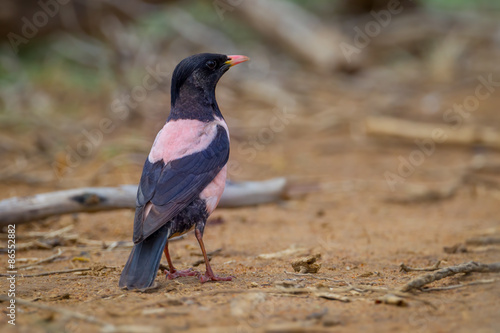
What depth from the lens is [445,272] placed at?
12.7 feet

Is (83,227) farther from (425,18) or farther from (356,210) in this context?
(425,18)

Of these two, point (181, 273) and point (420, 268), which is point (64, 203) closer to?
point (181, 273)

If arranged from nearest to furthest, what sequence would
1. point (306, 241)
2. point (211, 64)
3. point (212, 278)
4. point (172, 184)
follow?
point (212, 278) < point (172, 184) < point (211, 64) < point (306, 241)

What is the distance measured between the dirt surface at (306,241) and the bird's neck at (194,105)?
129 centimetres

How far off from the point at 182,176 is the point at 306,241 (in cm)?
203

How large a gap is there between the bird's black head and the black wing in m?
0.54

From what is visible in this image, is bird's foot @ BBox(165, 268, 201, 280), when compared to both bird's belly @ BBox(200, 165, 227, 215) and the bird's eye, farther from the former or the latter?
the bird's eye

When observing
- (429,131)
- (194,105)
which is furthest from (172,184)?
(429,131)

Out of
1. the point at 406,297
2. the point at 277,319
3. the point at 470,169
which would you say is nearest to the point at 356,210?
the point at 470,169

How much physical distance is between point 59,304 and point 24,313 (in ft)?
0.79

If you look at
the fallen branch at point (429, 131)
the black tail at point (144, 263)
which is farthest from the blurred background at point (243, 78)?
the black tail at point (144, 263)

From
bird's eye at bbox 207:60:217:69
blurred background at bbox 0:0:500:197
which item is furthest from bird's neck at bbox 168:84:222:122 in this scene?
blurred background at bbox 0:0:500:197

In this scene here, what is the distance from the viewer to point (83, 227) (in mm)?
6531

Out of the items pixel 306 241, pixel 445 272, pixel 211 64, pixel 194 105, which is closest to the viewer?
pixel 445 272
